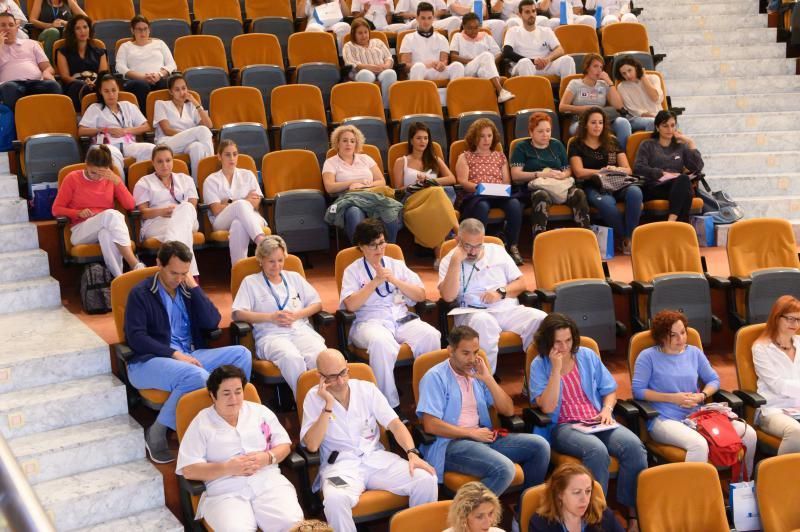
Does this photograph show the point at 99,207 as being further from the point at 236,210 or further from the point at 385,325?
the point at 385,325

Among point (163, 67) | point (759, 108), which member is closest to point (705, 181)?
point (759, 108)

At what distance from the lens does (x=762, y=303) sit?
5.42 metres

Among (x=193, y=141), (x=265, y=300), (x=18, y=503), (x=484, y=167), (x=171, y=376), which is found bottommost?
(x=171, y=376)

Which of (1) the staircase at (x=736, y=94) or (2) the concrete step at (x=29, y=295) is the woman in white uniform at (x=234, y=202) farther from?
(1) the staircase at (x=736, y=94)

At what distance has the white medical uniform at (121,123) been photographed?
6.10m

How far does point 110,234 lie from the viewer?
5273mm

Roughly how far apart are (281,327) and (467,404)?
95 cm

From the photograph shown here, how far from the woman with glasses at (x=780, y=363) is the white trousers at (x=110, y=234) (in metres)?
3.10

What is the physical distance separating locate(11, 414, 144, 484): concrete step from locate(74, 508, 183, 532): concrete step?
0.96 feet

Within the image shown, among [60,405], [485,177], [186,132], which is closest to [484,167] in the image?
[485,177]

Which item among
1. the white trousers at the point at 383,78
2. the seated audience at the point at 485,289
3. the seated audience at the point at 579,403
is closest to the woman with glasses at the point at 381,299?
the seated audience at the point at 485,289

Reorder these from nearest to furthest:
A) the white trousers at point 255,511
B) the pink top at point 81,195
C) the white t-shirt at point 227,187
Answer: the white trousers at point 255,511 → the pink top at point 81,195 → the white t-shirt at point 227,187

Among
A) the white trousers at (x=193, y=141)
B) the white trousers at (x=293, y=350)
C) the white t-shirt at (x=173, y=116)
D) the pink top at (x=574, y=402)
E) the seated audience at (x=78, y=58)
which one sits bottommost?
the pink top at (x=574, y=402)

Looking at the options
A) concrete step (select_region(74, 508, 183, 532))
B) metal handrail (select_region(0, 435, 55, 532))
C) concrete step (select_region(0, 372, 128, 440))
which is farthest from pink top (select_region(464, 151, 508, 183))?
metal handrail (select_region(0, 435, 55, 532))
